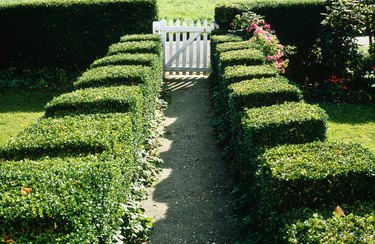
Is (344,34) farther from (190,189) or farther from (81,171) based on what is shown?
(81,171)

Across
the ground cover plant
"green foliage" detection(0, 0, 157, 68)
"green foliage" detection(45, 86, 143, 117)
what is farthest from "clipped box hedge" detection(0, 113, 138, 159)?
"green foliage" detection(0, 0, 157, 68)

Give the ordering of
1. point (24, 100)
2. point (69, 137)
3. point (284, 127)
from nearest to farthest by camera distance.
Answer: point (69, 137) → point (284, 127) → point (24, 100)

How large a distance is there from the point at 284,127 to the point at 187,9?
1606 cm

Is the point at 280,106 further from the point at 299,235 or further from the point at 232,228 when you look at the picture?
the point at 299,235

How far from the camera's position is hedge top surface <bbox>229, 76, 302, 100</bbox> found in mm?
6125

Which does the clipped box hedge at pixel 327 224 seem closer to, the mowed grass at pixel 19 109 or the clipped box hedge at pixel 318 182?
the clipped box hedge at pixel 318 182

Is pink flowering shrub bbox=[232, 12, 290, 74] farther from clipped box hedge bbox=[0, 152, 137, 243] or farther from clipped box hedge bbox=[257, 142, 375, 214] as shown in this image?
clipped box hedge bbox=[0, 152, 137, 243]

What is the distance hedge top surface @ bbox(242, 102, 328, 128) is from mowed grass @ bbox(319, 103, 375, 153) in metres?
2.79

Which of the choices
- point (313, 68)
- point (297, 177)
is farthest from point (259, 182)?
point (313, 68)

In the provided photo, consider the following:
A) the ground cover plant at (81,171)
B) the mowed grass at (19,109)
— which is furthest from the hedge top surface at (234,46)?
the mowed grass at (19,109)

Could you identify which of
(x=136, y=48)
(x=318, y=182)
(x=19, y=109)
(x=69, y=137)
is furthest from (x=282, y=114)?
→ (x=19, y=109)

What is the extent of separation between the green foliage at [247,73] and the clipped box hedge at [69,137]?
2.47 meters

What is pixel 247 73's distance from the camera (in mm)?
7242

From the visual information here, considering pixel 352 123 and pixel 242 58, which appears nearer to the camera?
pixel 242 58
